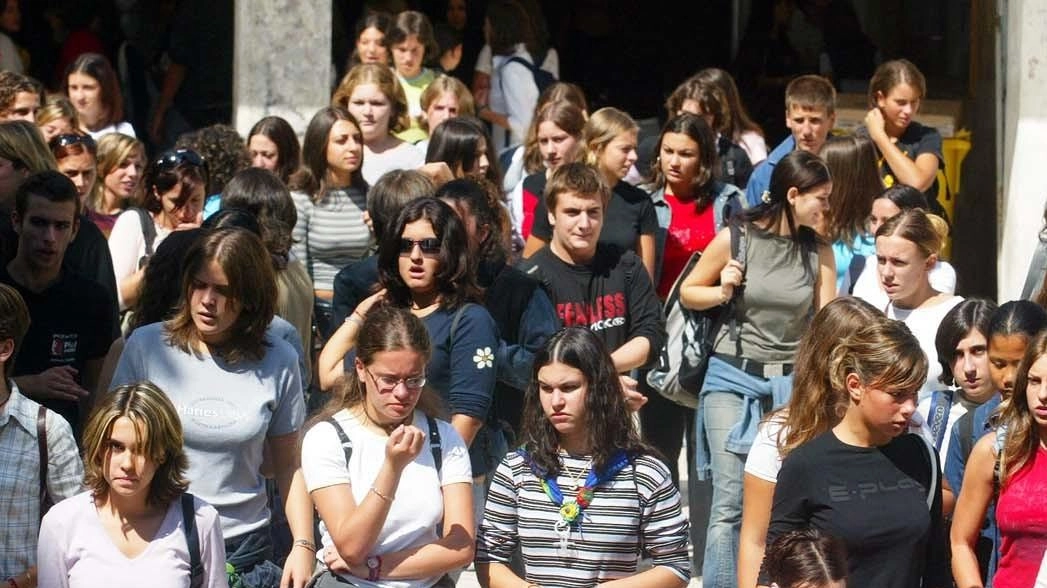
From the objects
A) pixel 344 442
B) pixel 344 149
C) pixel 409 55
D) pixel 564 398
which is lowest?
pixel 344 442

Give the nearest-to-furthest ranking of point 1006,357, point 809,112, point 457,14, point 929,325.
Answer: point 1006,357 → point 929,325 → point 809,112 → point 457,14

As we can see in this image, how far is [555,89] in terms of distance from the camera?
9.16 metres

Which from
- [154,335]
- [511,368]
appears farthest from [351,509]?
[511,368]

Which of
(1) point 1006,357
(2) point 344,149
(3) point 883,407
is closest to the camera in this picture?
(3) point 883,407

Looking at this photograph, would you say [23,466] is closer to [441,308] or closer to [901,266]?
[441,308]

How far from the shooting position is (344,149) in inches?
327

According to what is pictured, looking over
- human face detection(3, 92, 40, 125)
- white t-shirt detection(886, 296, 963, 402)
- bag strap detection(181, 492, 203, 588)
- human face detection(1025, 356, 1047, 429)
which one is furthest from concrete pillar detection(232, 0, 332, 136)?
human face detection(1025, 356, 1047, 429)

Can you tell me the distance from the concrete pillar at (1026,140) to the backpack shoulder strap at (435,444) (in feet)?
18.7

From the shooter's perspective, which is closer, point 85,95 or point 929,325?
point 929,325

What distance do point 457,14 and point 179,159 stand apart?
5464 mm

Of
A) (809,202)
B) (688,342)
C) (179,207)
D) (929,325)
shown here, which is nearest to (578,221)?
(688,342)

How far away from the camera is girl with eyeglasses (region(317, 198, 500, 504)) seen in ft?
20.1

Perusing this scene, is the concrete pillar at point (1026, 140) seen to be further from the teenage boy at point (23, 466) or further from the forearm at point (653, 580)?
the teenage boy at point (23, 466)

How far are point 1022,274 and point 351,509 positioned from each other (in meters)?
6.14
